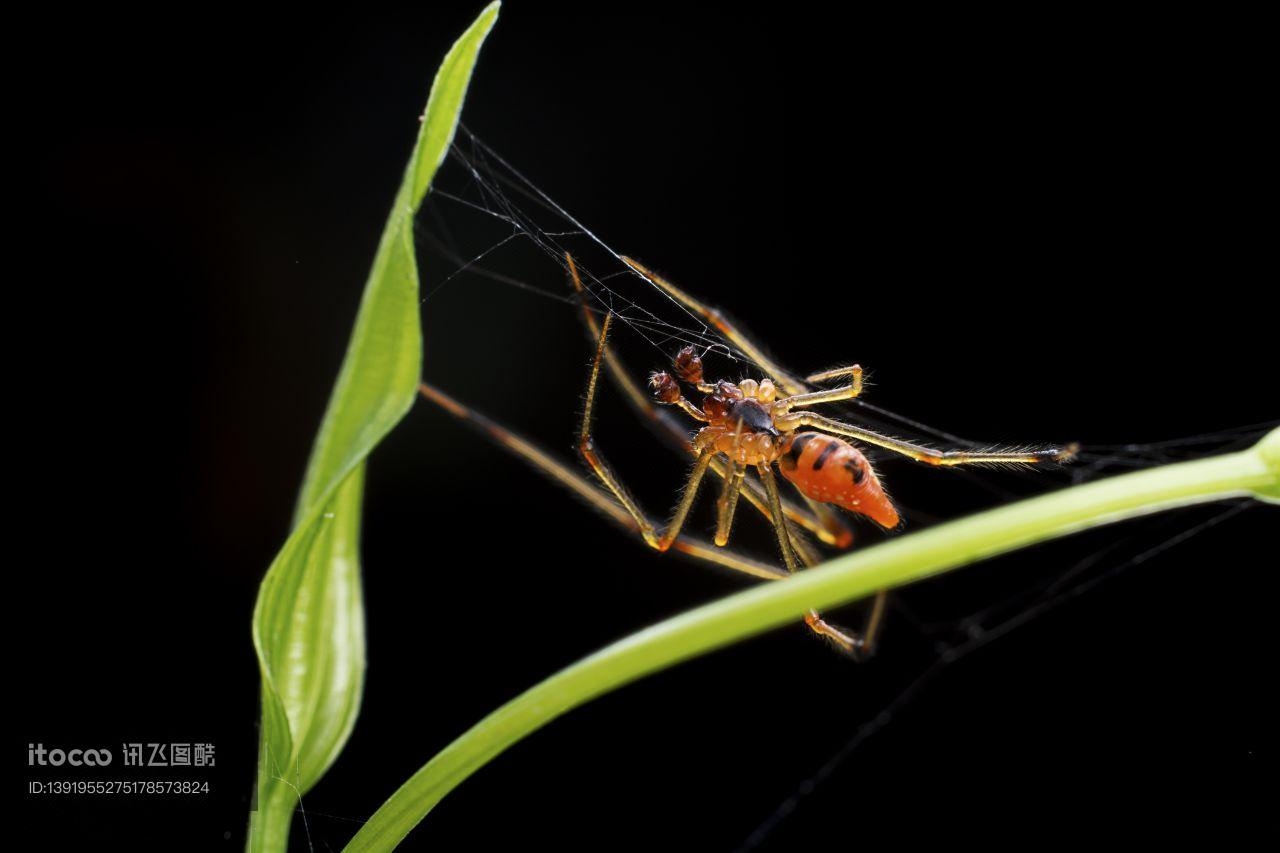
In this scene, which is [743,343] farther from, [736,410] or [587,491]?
[587,491]

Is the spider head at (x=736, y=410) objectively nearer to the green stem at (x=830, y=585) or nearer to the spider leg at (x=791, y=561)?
the spider leg at (x=791, y=561)

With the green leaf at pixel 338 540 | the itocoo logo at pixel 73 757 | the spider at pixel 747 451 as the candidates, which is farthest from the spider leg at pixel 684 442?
the itocoo logo at pixel 73 757

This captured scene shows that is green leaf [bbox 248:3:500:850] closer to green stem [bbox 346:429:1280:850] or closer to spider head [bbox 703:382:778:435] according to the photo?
green stem [bbox 346:429:1280:850]

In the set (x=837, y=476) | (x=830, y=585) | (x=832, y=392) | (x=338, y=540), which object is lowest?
(x=830, y=585)


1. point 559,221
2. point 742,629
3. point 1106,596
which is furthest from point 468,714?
point 742,629

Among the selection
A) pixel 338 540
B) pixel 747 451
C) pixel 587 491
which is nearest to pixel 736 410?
pixel 747 451

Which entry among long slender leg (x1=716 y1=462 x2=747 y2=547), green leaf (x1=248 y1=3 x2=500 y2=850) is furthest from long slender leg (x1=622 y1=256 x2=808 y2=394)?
green leaf (x1=248 y1=3 x2=500 y2=850)

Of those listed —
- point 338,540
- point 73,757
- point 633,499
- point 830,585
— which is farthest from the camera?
point 633,499
